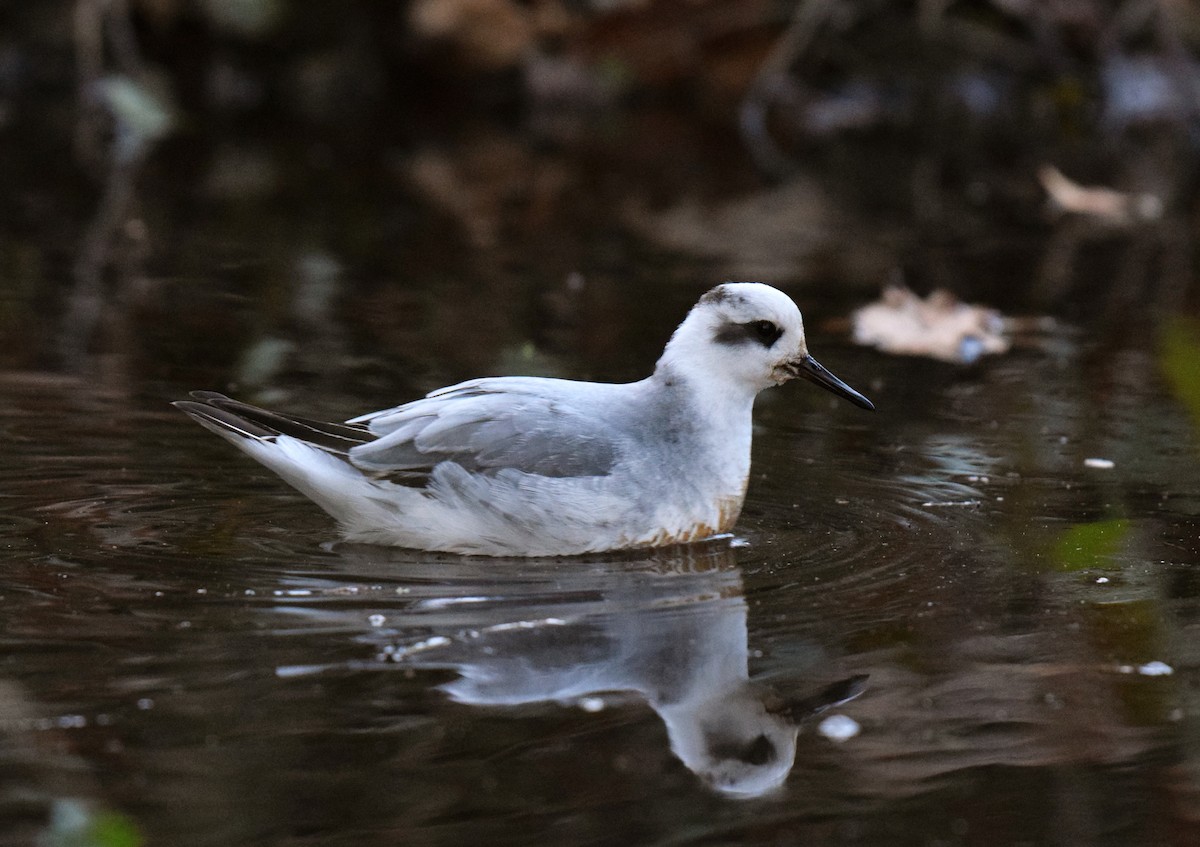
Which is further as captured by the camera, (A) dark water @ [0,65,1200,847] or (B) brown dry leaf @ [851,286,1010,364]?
(B) brown dry leaf @ [851,286,1010,364]

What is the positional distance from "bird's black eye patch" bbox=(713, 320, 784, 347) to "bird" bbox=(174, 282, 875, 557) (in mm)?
140

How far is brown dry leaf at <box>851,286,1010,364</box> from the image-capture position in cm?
820

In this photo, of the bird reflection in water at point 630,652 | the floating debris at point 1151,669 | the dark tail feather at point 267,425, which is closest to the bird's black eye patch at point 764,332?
the bird reflection in water at point 630,652

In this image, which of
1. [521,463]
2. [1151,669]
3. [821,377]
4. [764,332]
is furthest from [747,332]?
[1151,669]

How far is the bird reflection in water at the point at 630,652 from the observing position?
12.4ft

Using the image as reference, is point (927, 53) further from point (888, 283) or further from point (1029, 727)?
point (1029, 727)

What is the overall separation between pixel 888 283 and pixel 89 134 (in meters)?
7.60

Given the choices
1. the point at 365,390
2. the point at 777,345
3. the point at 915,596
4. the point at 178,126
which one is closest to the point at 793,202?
the point at 178,126

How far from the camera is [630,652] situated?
4.21 metres

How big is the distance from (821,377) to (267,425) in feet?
5.70

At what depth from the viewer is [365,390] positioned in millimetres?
6770

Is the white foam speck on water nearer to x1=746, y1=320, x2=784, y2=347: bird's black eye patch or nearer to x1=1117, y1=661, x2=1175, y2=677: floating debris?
x1=1117, y1=661, x2=1175, y2=677: floating debris

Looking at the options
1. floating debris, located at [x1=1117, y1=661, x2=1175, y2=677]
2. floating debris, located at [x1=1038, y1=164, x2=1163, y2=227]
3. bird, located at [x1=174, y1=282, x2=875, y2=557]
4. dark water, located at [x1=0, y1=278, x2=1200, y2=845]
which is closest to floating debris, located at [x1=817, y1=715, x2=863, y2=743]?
dark water, located at [x1=0, y1=278, x2=1200, y2=845]

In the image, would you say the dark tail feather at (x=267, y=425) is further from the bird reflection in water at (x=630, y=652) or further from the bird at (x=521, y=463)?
the bird reflection in water at (x=630, y=652)
